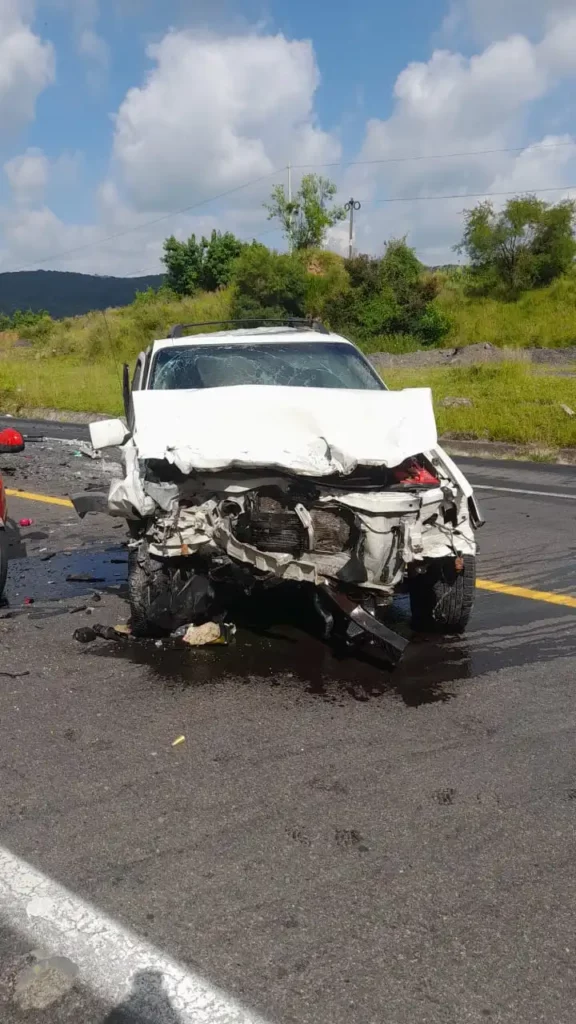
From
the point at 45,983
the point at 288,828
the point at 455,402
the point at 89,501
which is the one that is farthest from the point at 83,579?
the point at 455,402

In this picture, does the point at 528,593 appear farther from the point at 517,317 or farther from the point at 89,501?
the point at 517,317

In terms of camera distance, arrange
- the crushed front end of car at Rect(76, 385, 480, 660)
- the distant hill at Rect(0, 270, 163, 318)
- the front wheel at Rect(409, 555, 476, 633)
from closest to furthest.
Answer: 1. the crushed front end of car at Rect(76, 385, 480, 660)
2. the front wheel at Rect(409, 555, 476, 633)
3. the distant hill at Rect(0, 270, 163, 318)

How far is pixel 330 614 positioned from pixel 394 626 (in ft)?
2.01

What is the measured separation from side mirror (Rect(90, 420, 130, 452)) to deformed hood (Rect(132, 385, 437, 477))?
0.47 metres

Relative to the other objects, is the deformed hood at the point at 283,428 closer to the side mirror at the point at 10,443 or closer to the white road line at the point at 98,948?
the side mirror at the point at 10,443

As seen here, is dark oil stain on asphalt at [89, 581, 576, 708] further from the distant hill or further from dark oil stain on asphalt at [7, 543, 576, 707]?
the distant hill

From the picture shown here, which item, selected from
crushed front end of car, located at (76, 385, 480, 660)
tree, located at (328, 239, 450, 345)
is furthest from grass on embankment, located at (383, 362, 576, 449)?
tree, located at (328, 239, 450, 345)

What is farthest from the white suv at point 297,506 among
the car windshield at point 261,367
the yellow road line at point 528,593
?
the yellow road line at point 528,593

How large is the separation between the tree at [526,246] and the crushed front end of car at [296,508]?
41334mm

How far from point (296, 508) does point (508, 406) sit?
1285cm

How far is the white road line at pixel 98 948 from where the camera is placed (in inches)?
87.5

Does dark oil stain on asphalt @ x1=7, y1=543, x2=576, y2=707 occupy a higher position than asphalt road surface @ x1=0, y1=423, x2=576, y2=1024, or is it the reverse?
asphalt road surface @ x1=0, y1=423, x2=576, y2=1024

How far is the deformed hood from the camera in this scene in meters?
4.41

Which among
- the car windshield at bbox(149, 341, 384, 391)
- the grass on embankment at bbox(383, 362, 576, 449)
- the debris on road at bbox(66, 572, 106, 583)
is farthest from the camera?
the grass on embankment at bbox(383, 362, 576, 449)
